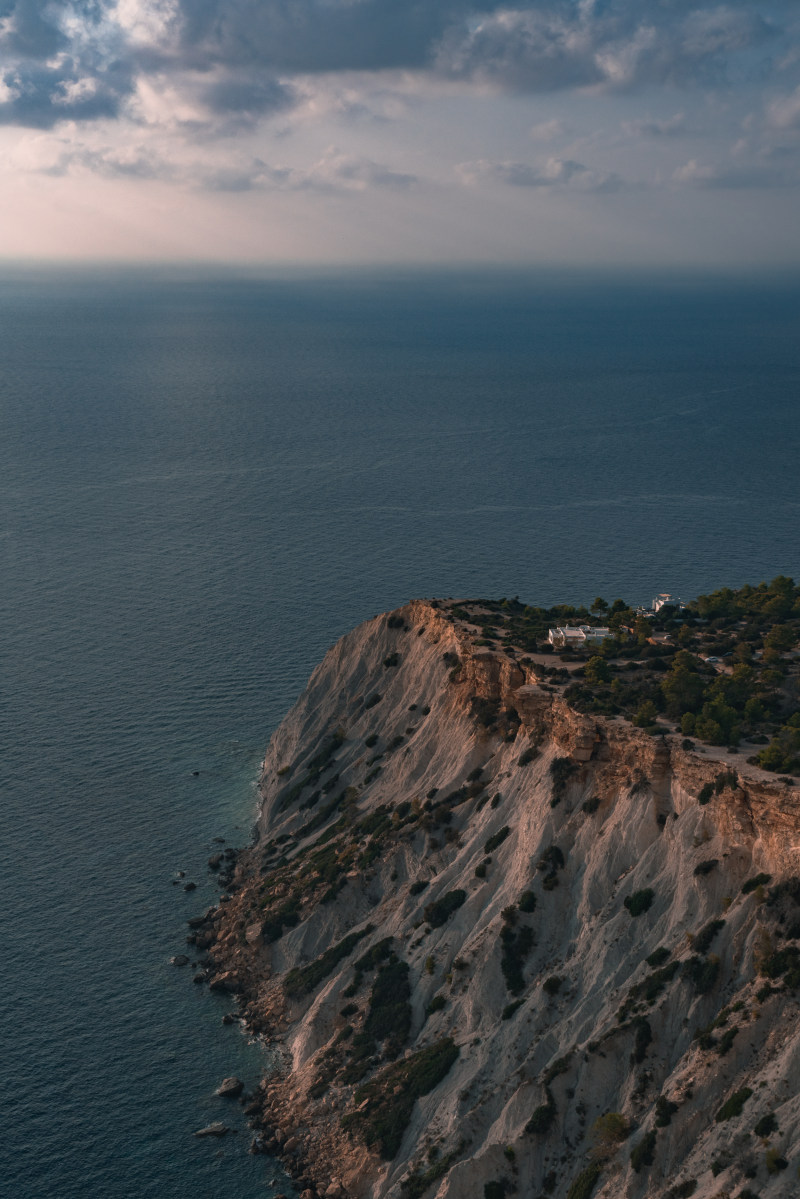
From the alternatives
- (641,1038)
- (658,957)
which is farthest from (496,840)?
(641,1038)

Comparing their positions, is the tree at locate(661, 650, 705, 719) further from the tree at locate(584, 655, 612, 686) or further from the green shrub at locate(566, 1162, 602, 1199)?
the green shrub at locate(566, 1162, 602, 1199)

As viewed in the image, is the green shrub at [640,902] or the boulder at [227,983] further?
the boulder at [227,983]

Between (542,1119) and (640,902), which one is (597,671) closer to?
(640,902)

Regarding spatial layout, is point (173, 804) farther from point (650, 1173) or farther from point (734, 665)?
point (650, 1173)

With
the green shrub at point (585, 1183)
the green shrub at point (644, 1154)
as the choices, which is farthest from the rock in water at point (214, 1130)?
the green shrub at point (644, 1154)

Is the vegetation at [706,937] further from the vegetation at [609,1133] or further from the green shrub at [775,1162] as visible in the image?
the green shrub at [775,1162]

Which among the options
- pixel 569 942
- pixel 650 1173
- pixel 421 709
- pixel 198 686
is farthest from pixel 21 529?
pixel 650 1173

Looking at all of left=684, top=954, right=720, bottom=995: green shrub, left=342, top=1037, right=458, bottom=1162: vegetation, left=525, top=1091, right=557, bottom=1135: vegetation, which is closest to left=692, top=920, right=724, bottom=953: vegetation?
left=684, top=954, right=720, bottom=995: green shrub
